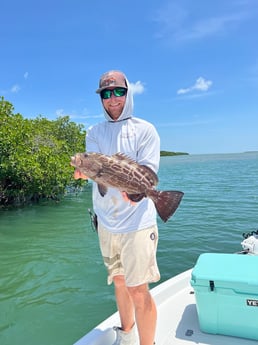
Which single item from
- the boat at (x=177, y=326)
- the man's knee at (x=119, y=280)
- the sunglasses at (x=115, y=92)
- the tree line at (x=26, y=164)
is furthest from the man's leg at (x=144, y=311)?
the tree line at (x=26, y=164)

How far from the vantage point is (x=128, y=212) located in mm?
2441

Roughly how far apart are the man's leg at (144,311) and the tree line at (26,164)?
12.2m

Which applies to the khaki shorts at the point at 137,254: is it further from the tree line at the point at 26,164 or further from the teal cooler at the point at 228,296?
the tree line at the point at 26,164

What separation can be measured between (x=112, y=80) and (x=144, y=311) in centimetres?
177

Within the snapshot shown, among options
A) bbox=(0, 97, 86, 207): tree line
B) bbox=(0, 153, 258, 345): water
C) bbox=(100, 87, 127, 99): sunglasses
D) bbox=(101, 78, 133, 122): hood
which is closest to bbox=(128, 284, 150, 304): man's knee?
bbox=(101, 78, 133, 122): hood

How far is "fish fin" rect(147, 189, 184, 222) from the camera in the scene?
235 centimetres

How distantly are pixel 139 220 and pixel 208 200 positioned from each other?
15390 mm

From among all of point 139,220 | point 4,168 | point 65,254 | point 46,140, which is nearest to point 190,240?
point 65,254

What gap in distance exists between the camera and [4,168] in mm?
13922

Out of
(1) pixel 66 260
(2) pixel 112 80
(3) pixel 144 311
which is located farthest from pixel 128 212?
(1) pixel 66 260

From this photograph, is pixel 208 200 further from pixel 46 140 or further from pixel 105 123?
pixel 105 123

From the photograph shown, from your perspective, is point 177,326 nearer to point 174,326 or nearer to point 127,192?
point 174,326

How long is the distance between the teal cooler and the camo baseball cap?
170 centimetres

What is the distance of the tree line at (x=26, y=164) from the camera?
13.9 m
